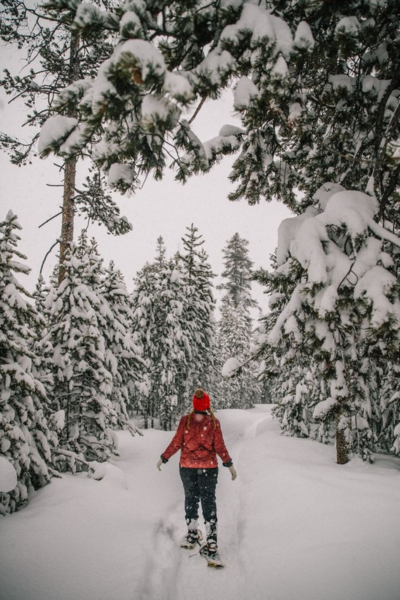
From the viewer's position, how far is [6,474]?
161 inches

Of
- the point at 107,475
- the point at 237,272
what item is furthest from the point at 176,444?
the point at 237,272

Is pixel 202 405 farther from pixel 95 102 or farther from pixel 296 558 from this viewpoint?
pixel 95 102

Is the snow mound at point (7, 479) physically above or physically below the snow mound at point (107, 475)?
above

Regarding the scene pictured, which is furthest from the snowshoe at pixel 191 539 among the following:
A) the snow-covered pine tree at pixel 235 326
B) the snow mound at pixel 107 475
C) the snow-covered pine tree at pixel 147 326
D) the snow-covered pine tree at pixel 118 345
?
the snow-covered pine tree at pixel 235 326

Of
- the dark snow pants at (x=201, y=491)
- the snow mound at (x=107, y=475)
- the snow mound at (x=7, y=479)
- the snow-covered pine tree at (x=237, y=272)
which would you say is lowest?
the snow mound at (x=107, y=475)

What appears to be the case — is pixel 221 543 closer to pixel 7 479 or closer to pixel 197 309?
pixel 7 479

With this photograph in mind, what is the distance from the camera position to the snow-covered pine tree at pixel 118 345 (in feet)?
35.9

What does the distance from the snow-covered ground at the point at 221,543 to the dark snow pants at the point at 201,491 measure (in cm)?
56

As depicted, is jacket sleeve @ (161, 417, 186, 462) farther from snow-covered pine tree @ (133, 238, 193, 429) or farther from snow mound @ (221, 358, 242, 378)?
snow-covered pine tree @ (133, 238, 193, 429)

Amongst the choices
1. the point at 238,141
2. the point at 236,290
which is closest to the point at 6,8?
the point at 238,141

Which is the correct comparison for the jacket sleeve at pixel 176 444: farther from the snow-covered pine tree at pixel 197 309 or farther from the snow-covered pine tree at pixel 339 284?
the snow-covered pine tree at pixel 197 309

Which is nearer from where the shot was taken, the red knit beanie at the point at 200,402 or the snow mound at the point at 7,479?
the snow mound at the point at 7,479

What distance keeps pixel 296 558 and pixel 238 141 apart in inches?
219

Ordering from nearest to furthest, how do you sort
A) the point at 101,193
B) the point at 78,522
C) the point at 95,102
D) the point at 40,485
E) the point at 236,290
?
the point at 95,102 → the point at 78,522 → the point at 40,485 → the point at 101,193 → the point at 236,290
